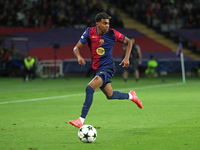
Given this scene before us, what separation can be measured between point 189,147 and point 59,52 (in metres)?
29.3

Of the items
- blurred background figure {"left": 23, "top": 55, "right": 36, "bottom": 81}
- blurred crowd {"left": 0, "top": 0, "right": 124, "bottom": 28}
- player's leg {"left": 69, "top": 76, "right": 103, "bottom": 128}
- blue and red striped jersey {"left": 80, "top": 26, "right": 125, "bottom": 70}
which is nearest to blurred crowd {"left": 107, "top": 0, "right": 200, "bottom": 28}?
blurred crowd {"left": 0, "top": 0, "right": 124, "bottom": 28}

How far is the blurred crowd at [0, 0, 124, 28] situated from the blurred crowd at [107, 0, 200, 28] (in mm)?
3334

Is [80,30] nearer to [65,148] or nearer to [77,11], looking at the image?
[77,11]

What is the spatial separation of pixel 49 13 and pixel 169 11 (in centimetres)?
973

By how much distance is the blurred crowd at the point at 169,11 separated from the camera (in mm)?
39812

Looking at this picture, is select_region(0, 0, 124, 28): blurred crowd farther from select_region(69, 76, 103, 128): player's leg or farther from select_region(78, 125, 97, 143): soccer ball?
select_region(78, 125, 97, 143): soccer ball

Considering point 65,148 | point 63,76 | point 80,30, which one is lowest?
point 63,76

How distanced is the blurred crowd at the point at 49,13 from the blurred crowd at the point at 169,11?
10.9 feet

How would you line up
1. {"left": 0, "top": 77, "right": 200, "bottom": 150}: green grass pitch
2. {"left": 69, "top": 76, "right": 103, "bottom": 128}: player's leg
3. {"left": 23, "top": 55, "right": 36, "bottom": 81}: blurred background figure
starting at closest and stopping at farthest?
1. {"left": 0, "top": 77, "right": 200, "bottom": 150}: green grass pitch
2. {"left": 69, "top": 76, "right": 103, "bottom": 128}: player's leg
3. {"left": 23, "top": 55, "right": 36, "bottom": 81}: blurred background figure

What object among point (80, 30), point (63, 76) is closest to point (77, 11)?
point (80, 30)

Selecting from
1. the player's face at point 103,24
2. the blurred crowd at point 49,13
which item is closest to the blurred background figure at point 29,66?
the blurred crowd at point 49,13

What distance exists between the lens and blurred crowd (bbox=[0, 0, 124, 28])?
37.0 metres

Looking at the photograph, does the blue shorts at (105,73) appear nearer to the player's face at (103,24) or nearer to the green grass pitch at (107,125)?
the player's face at (103,24)

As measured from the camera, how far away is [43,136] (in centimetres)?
830
